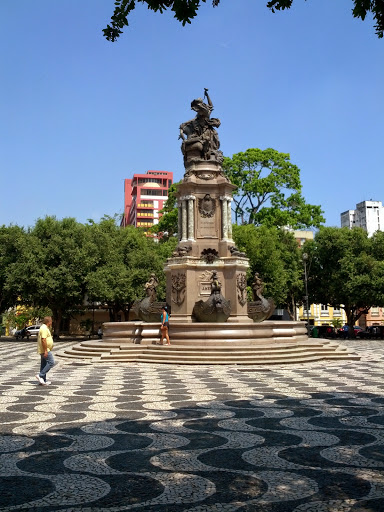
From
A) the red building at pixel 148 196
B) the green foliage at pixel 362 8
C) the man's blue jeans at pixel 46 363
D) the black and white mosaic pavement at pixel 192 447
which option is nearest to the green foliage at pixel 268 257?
the man's blue jeans at pixel 46 363

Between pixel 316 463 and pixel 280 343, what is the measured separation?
40.2 feet

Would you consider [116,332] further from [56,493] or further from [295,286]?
[295,286]

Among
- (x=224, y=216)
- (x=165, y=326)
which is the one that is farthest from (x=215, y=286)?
(x=224, y=216)

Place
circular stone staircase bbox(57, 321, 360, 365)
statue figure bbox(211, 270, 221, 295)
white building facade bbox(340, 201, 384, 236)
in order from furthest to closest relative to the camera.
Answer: white building facade bbox(340, 201, 384, 236) < statue figure bbox(211, 270, 221, 295) < circular stone staircase bbox(57, 321, 360, 365)

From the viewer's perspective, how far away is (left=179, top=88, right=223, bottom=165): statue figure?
68.5ft

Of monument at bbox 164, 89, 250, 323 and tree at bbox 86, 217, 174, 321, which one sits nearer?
monument at bbox 164, 89, 250, 323

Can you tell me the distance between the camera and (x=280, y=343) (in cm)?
1677

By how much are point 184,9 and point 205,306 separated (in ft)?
48.3

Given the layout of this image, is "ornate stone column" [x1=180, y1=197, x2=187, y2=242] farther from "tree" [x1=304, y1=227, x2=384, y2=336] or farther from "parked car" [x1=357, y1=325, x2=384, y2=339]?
"parked car" [x1=357, y1=325, x2=384, y2=339]

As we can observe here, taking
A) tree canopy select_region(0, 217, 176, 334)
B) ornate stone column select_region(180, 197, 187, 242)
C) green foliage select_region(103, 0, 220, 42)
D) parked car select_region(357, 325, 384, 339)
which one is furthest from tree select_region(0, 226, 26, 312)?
green foliage select_region(103, 0, 220, 42)

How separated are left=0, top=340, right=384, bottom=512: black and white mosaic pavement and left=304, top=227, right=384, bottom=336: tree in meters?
28.5

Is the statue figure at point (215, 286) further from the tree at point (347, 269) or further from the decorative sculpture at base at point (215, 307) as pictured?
the tree at point (347, 269)

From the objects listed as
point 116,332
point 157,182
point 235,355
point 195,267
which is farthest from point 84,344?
point 157,182

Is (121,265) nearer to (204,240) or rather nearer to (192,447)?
(204,240)
